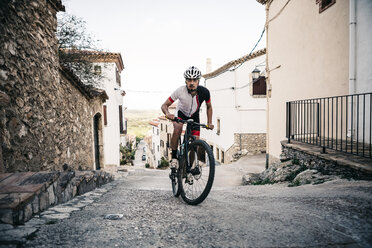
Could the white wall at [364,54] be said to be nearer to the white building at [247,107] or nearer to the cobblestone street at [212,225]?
the cobblestone street at [212,225]

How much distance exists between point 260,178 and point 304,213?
5.38m

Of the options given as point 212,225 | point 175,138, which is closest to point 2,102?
point 175,138

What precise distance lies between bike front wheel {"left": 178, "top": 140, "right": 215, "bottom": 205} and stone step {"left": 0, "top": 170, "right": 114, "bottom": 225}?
4.91 feet

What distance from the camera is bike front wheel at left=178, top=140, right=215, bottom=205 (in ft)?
9.30

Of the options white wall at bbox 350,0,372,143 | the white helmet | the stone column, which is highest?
white wall at bbox 350,0,372,143

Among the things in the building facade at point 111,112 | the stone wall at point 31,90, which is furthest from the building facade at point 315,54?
the building facade at point 111,112

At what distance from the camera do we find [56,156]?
4504 mm

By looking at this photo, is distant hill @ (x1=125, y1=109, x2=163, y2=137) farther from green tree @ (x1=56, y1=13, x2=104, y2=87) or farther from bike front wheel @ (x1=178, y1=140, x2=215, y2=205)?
bike front wheel @ (x1=178, y1=140, x2=215, y2=205)

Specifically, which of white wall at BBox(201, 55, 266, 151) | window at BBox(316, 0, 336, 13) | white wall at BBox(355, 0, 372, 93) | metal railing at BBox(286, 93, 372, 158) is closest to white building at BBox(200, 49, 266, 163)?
white wall at BBox(201, 55, 266, 151)

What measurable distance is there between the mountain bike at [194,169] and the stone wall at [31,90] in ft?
6.89

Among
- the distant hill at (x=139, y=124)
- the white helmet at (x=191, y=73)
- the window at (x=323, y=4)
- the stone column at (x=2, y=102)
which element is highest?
the window at (x=323, y=4)

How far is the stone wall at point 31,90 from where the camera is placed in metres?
2.89

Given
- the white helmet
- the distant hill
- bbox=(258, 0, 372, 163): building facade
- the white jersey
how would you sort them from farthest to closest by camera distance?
the distant hill, bbox=(258, 0, 372, 163): building facade, the white jersey, the white helmet

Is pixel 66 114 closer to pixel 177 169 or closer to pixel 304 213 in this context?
pixel 177 169
